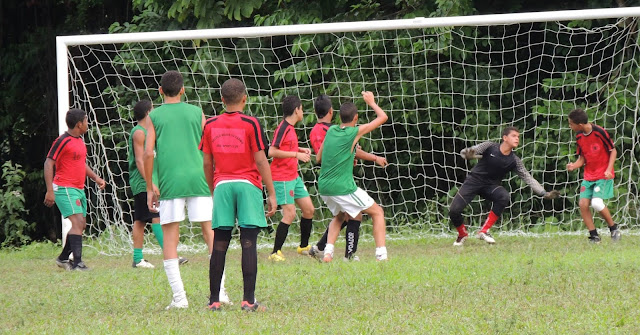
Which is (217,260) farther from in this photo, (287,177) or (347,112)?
(287,177)

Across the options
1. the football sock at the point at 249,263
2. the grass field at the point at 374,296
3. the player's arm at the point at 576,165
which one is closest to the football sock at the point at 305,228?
the grass field at the point at 374,296

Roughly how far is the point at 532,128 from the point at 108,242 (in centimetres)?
648

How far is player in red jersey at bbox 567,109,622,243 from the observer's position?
421 inches

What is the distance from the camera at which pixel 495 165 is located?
1120cm

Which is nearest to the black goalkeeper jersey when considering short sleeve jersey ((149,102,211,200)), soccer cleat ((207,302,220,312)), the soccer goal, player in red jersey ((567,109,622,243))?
player in red jersey ((567,109,622,243))

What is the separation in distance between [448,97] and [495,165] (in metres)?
2.78

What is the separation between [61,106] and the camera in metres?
11.4

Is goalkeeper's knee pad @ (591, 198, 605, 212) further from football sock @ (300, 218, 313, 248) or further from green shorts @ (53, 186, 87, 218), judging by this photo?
green shorts @ (53, 186, 87, 218)

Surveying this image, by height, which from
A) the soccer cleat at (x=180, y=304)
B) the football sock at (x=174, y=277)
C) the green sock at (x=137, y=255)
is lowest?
the green sock at (x=137, y=255)

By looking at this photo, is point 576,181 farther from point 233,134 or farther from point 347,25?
point 233,134

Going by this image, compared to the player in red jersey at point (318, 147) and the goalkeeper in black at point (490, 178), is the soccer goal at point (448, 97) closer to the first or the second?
the goalkeeper in black at point (490, 178)

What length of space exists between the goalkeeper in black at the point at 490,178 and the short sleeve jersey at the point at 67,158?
4471mm

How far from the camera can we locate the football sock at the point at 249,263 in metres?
6.41

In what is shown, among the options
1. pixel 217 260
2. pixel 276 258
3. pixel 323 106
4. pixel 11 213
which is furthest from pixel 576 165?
pixel 11 213
